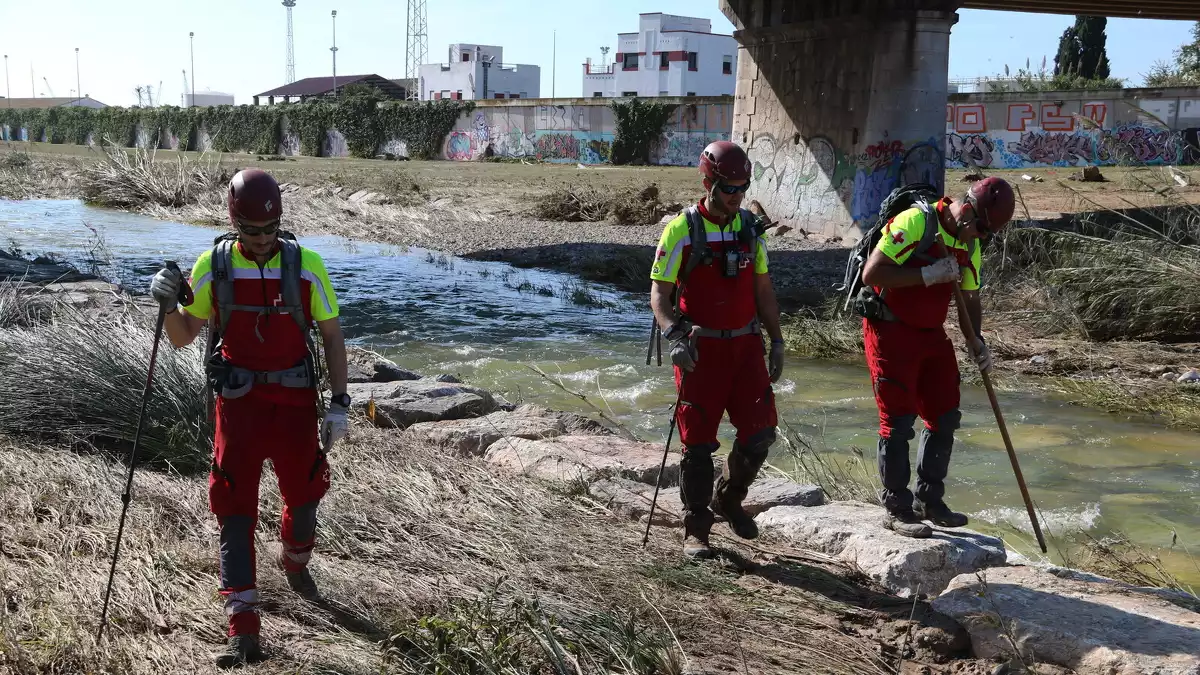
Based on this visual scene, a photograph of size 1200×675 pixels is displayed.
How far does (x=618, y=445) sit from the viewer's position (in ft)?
21.2

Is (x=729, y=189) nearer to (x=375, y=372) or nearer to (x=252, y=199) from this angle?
(x=252, y=199)

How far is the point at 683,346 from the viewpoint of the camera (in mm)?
4512

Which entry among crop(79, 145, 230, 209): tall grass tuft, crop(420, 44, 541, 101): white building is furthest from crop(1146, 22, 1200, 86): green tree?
crop(420, 44, 541, 101): white building

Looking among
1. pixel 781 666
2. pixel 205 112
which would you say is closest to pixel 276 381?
pixel 781 666

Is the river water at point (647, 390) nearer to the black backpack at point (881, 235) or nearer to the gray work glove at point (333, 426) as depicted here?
the black backpack at point (881, 235)

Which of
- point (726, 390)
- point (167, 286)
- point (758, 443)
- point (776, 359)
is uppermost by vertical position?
point (167, 286)

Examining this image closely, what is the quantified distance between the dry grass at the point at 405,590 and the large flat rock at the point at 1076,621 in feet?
1.46

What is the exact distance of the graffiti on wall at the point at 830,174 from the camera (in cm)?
1764

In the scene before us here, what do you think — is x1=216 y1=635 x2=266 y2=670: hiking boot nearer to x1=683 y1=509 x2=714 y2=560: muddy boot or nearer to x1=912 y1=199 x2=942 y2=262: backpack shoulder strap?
x1=683 y1=509 x2=714 y2=560: muddy boot

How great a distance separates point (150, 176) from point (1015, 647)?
94.4 feet

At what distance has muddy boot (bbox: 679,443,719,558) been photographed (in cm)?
475

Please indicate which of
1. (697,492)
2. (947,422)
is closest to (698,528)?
(697,492)

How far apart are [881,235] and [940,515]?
1328mm

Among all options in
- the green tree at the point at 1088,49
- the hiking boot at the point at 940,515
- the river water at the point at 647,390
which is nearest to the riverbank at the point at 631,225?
the river water at the point at 647,390
